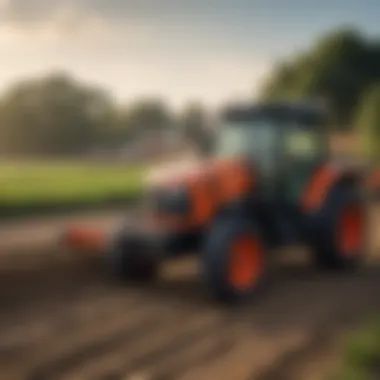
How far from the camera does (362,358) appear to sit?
1232 millimetres

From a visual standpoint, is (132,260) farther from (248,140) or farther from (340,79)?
(340,79)

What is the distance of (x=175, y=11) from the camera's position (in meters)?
1.21

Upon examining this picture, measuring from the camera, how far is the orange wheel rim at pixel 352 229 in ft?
5.62

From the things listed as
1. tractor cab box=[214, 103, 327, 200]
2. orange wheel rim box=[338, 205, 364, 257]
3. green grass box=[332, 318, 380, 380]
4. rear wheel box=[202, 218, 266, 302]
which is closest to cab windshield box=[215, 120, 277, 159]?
tractor cab box=[214, 103, 327, 200]

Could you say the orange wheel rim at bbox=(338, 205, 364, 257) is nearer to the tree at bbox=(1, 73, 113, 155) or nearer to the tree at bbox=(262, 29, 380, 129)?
the tree at bbox=(262, 29, 380, 129)

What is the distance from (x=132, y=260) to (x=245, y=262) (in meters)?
0.20

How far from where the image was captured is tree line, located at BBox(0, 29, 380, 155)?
1.13m

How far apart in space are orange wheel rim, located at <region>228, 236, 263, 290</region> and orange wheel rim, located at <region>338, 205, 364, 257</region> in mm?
182

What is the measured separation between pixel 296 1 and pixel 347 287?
571 mm

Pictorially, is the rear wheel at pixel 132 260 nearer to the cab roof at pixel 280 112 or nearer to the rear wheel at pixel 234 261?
the rear wheel at pixel 234 261

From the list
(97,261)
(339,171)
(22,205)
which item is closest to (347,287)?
(339,171)

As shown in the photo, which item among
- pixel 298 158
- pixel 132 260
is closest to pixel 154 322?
pixel 132 260

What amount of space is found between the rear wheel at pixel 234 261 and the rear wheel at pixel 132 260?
0.36 feet

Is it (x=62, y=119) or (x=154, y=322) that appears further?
(x=154, y=322)
